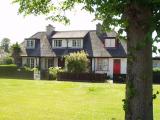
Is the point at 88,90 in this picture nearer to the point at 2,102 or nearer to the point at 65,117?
the point at 2,102

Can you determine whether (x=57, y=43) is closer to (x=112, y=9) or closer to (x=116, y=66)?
(x=116, y=66)

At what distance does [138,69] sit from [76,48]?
5226cm

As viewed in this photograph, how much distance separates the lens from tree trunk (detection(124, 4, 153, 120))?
9294 millimetres

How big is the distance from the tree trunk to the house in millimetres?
46755

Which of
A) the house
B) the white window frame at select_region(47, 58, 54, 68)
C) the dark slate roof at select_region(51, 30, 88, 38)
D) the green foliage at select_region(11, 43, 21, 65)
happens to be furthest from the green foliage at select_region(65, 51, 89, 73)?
the green foliage at select_region(11, 43, 21, 65)

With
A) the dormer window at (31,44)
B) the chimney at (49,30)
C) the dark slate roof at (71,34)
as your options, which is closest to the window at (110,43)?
the dark slate roof at (71,34)

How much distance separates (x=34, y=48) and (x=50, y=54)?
3.87 m

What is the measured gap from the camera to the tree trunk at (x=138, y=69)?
9294 millimetres

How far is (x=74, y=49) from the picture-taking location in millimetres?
61562

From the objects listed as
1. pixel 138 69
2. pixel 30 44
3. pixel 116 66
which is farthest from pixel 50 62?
pixel 138 69

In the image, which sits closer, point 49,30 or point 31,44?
point 31,44

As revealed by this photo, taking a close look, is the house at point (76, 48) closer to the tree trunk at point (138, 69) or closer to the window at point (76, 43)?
the window at point (76, 43)

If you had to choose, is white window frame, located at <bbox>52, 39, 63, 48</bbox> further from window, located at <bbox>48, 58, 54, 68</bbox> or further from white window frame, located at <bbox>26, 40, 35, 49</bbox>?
white window frame, located at <bbox>26, 40, 35, 49</bbox>

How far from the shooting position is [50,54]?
6212cm
